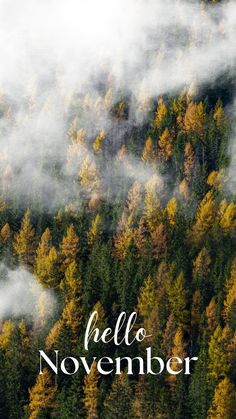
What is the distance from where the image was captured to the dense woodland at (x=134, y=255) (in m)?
82.2

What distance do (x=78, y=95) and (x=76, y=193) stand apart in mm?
53670

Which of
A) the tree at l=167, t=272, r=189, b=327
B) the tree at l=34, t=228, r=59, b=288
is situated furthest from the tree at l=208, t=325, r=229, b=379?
the tree at l=34, t=228, r=59, b=288

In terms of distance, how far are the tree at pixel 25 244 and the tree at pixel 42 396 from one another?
3201cm

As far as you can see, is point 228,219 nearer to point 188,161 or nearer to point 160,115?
point 188,161

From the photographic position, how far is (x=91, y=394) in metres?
82.4

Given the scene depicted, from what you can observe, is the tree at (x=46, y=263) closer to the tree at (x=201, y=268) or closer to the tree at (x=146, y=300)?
the tree at (x=146, y=300)

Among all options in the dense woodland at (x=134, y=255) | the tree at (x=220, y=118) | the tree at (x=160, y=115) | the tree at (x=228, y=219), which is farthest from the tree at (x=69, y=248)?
the tree at (x=220, y=118)

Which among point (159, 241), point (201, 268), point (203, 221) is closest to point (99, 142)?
point (203, 221)

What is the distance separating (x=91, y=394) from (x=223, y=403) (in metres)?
16.6

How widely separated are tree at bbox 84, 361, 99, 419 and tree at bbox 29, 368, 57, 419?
17.1 ft

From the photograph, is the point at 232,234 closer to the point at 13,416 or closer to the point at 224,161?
the point at 224,161

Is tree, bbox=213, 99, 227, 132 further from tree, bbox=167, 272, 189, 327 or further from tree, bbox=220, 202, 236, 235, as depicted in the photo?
tree, bbox=167, 272, 189, 327

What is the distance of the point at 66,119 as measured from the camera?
567 feet

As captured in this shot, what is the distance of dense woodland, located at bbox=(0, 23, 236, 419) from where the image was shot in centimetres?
8225
